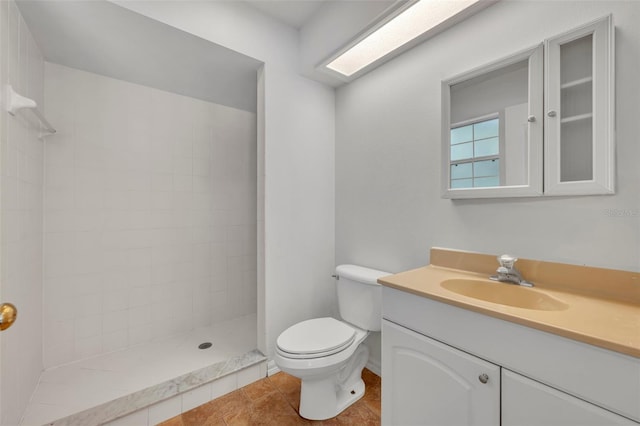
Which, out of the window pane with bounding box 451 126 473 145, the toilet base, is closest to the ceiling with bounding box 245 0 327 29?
the window pane with bounding box 451 126 473 145

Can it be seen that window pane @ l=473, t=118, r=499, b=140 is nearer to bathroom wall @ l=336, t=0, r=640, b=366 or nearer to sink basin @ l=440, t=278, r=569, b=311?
bathroom wall @ l=336, t=0, r=640, b=366

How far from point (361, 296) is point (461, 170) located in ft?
3.02

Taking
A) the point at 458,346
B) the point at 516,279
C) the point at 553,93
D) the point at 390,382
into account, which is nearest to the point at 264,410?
the point at 390,382

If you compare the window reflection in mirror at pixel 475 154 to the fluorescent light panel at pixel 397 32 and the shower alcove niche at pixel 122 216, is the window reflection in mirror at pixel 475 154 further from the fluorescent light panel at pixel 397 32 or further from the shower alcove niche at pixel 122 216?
the shower alcove niche at pixel 122 216

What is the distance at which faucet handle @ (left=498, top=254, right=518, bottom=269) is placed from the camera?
108 centimetres

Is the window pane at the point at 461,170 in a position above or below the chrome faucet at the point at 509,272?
above

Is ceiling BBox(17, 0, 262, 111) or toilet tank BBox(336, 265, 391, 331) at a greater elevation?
ceiling BBox(17, 0, 262, 111)

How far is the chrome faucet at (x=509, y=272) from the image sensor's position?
1.08 meters

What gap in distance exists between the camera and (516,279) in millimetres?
1087

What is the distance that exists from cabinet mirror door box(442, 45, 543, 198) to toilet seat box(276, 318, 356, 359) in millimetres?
952

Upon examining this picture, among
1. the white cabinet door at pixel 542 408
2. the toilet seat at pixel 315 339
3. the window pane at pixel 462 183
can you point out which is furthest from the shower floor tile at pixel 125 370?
the window pane at pixel 462 183

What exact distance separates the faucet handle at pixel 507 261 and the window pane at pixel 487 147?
18.6 inches

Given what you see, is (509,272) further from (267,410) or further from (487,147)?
(267,410)

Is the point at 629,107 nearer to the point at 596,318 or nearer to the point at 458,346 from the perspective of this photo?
the point at 596,318
